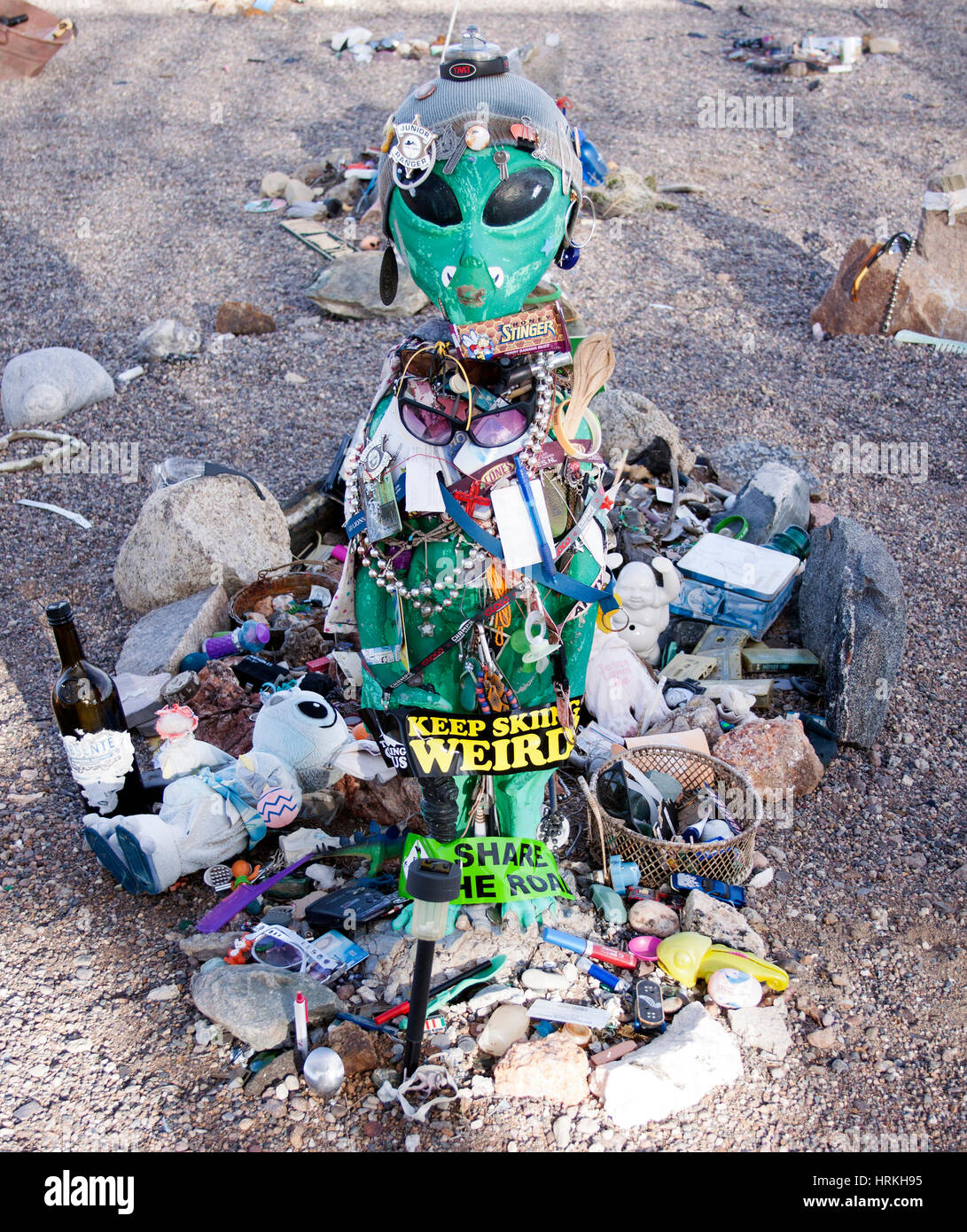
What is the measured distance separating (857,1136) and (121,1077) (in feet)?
6.52

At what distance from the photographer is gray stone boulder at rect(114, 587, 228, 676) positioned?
421 centimetres

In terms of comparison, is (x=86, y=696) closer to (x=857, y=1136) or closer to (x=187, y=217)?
(x=857, y=1136)

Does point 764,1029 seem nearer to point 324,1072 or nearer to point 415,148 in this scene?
point 324,1072

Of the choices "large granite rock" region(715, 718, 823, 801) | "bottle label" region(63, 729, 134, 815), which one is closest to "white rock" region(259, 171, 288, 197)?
"bottle label" region(63, 729, 134, 815)

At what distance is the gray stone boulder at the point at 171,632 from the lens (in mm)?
4215

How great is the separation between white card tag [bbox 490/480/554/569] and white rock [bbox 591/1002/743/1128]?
4.57ft

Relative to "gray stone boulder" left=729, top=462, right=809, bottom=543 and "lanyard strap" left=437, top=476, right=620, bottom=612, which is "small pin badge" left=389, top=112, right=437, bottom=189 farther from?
"gray stone boulder" left=729, top=462, right=809, bottom=543

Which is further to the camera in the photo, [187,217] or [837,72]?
[837,72]

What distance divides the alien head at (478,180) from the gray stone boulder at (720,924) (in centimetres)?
190

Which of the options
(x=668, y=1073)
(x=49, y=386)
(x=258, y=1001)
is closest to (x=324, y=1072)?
(x=258, y=1001)

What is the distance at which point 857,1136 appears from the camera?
2.68 meters

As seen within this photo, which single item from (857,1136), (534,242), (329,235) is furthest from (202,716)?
(329,235)

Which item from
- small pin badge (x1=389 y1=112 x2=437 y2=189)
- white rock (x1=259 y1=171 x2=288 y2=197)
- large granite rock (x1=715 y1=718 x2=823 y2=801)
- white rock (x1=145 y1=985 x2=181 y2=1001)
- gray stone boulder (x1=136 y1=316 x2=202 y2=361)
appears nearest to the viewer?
small pin badge (x1=389 y1=112 x2=437 y2=189)

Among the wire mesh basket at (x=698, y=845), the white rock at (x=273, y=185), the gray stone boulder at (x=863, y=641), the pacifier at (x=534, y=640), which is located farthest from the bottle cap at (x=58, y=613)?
the white rock at (x=273, y=185)
